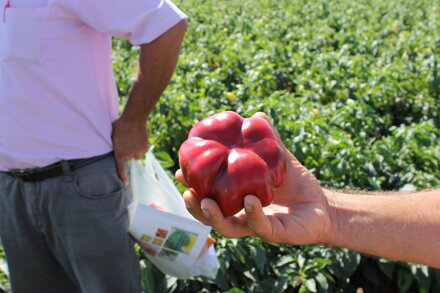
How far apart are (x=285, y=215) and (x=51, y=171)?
1.14 m

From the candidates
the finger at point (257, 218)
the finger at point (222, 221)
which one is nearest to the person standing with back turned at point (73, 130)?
the finger at point (222, 221)

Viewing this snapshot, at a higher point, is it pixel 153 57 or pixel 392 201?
pixel 153 57

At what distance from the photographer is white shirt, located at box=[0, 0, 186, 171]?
215 centimetres

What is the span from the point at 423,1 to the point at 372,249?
41.7ft

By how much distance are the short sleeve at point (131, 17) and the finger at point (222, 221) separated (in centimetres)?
95

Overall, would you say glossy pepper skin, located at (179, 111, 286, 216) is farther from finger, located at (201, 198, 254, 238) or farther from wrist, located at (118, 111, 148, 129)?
wrist, located at (118, 111, 148, 129)

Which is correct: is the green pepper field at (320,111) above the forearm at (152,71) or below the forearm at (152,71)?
below

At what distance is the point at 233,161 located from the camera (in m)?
1.67

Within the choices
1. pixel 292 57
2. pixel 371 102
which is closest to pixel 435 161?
pixel 371 102

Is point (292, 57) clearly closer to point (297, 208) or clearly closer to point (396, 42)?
point (396, 42)

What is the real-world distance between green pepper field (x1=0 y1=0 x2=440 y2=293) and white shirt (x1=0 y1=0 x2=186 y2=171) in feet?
3.13

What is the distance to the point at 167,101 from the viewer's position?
4586mm

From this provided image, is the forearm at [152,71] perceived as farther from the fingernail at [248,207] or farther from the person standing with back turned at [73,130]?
the fingernail at [248,207]

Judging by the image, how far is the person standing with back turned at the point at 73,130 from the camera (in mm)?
2182
